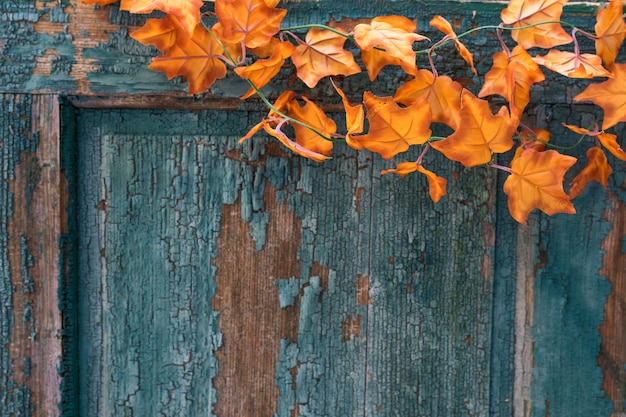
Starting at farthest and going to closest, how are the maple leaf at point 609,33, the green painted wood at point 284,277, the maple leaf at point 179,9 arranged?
the green painted wood at point 284,277 < the maple leaf at point 609,33 < the maple leaf at point 179,9

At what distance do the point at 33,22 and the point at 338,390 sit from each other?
847mm

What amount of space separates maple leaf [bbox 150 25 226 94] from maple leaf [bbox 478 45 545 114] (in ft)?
1.40

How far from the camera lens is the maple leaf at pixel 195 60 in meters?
0.75

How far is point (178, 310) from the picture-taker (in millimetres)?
901

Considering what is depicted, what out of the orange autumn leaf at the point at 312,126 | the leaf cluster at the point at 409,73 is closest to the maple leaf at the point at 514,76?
the leaf cluster at the point at 409,73

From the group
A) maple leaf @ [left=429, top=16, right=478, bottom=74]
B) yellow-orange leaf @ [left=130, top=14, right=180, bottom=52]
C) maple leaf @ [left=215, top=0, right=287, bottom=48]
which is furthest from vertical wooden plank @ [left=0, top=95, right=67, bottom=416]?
maple leaf @ [left=429, top=16, right=478, bottom=74]

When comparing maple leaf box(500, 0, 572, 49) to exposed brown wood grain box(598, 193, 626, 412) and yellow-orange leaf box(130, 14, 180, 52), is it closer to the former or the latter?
exposed brown wood grain box(598, 193, 626, 412)

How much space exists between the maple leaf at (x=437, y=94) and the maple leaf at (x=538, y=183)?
0.12 m

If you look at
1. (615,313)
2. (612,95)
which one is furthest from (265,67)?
(615,313)

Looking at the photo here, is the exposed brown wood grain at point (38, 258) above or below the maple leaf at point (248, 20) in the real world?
below

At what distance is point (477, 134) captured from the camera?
701mm

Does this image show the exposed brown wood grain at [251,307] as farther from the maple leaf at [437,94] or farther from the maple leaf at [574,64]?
the maple leaf at [574,64]

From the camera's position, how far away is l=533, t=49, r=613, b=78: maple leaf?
74cm

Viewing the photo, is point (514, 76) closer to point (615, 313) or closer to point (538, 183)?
point (538, 183)
